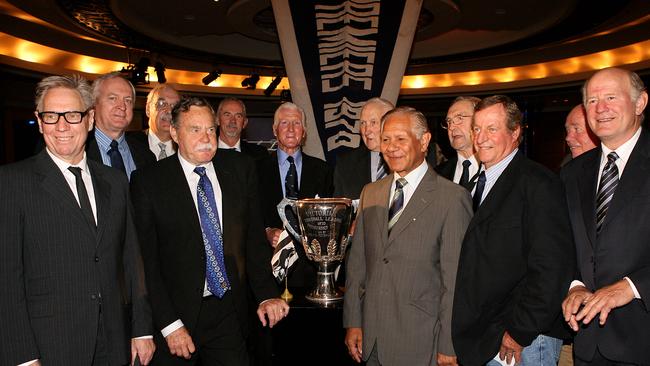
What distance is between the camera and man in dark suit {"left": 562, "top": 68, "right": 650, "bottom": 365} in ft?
6.56

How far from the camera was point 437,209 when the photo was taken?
2322mm

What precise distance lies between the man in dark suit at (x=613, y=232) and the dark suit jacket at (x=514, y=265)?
98 millimetres

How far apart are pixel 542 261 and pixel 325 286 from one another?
1176mm

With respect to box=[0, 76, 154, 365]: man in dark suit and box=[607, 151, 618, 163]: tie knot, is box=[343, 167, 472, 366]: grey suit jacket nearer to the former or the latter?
box=[607, 151, 618, 163]: tie knot

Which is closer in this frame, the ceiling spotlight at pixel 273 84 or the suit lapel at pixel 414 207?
the suit lapel at pixel 414 207

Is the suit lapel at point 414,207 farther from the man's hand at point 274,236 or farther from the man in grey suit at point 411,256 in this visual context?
the man's hand at point 274,236

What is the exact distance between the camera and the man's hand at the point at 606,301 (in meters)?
1.96

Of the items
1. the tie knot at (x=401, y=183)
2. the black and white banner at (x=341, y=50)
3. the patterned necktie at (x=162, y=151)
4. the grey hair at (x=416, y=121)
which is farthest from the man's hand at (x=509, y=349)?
the black and white banner at (x=341, y=50)

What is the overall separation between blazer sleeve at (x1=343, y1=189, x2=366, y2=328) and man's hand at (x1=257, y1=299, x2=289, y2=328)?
0.29 meters

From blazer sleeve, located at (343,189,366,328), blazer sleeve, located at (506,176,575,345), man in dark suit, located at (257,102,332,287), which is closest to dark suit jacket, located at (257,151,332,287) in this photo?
man in dark suit, located at (257,102,332,287)

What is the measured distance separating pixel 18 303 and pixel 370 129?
226 centimetres

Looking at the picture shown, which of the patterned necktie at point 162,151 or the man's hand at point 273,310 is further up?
the patterned necktie at point 162,151

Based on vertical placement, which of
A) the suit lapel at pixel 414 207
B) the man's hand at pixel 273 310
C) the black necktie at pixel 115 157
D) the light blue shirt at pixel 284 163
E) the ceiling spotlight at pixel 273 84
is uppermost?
the ceiling spotlight at pixel 273 84

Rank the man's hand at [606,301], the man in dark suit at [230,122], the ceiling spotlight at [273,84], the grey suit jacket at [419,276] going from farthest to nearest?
the ceiling spotlight at [273,84] → the man in dark suit at [230,122] → the grey suit jacket at [419,276] → the man's hand at [606,301]
